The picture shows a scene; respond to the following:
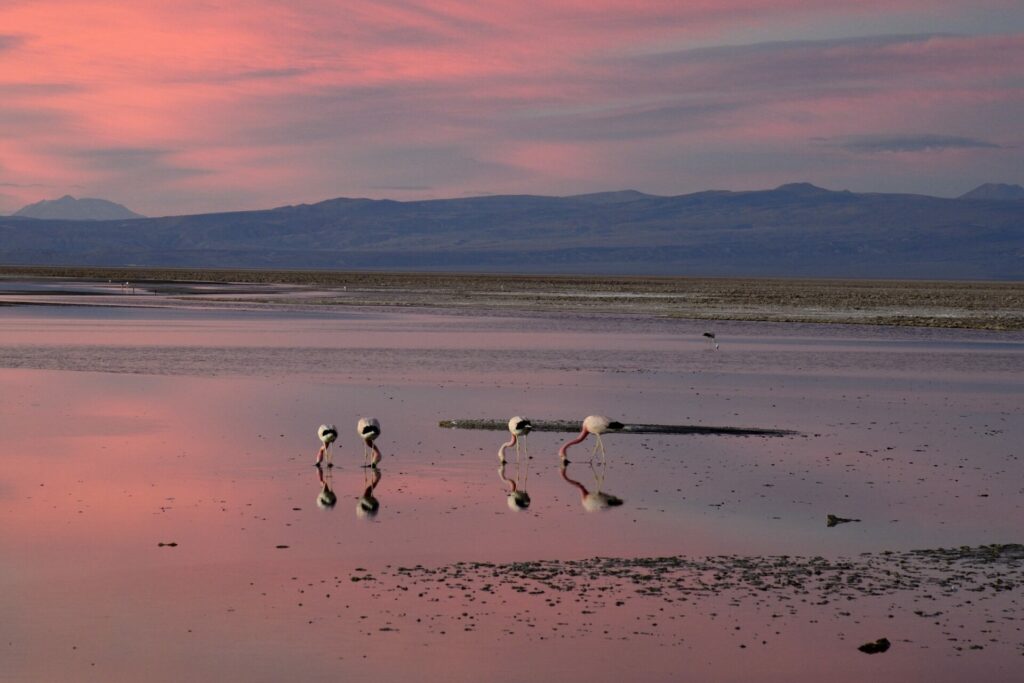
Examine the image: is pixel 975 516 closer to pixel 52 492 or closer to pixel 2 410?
pixel 52 492

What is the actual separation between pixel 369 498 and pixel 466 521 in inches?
77.0

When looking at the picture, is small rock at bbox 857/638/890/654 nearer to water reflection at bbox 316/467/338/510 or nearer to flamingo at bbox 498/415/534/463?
water reflection at bbox 316/467/338/510

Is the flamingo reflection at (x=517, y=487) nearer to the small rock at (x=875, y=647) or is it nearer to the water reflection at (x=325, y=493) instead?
the water reflection at (x=325, y=493)

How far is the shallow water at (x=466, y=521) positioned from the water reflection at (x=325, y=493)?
5.1 inches

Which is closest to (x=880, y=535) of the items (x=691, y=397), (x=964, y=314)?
(x=691, y=397)

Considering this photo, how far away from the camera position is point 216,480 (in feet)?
61.2

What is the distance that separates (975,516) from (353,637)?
8658mm

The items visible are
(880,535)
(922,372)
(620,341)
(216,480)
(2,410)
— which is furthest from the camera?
(620,341)

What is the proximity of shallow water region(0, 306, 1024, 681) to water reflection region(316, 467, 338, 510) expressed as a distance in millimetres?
131

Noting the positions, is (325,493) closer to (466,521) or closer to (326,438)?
(326,438)

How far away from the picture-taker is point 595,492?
60.4 feet

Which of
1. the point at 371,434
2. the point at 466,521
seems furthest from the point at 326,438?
the point at 466,521

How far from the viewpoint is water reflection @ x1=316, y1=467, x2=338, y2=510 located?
677 inches

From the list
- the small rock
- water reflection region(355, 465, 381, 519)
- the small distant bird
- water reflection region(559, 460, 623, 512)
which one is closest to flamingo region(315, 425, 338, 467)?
Answer: water reflection region(355, 465, 381, 519)
